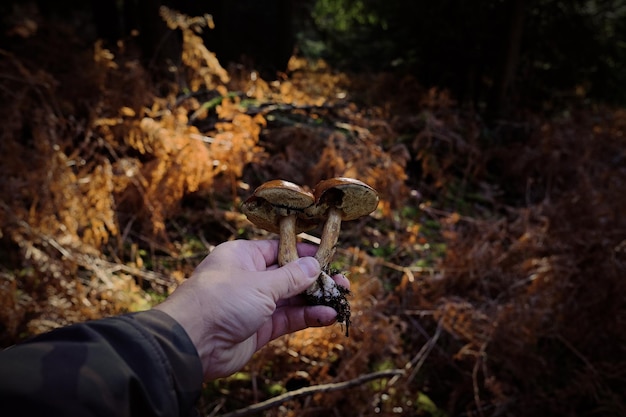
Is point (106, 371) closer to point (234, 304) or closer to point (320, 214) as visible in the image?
point (234, 304)

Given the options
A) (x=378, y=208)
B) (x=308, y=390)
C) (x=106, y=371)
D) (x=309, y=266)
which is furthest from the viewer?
(x=378, y=208)

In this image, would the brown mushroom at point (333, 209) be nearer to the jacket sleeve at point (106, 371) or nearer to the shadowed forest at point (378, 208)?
the jacket sleeve at point (106, 371)

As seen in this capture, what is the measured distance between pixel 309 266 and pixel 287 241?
275 millimetres

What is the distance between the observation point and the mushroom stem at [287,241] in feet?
7.82

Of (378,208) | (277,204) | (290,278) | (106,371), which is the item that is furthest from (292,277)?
(378,208)

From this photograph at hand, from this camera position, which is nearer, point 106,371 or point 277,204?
point 106,371

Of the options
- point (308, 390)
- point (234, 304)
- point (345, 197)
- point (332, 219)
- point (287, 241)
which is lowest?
point (308, 390)

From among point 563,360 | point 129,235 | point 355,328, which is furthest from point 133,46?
point 563,360

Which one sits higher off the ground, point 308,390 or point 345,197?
point 345,197

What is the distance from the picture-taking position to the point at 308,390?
3111 mm

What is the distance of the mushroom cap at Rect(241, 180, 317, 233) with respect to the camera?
2.16m

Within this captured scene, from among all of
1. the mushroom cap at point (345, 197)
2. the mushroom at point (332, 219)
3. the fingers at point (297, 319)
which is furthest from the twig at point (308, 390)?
the mushroom cap at point (345, 197)

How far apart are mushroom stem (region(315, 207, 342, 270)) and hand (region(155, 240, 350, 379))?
0.83 feet

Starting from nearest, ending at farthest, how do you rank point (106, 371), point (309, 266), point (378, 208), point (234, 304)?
point (106, 371), point (234, 304), point (309, 266), point (378, 208)
